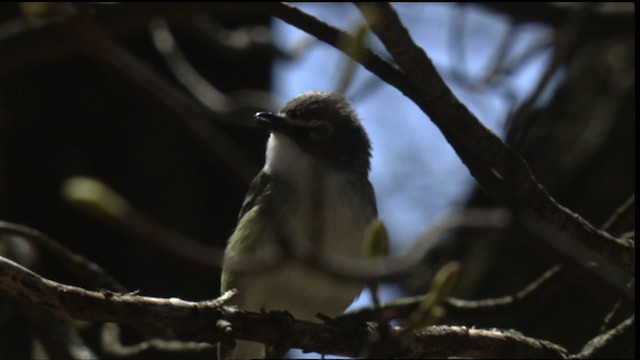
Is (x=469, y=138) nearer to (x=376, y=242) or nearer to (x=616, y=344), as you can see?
(x=616, y=344)

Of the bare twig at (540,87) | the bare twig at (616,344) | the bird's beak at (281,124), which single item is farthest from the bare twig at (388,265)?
the bird's beak at (281,124)

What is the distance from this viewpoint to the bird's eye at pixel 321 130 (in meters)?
4.54

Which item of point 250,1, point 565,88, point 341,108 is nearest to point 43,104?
point 341,108

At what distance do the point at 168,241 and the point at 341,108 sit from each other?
8.88ft

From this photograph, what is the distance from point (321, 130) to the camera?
460 cm

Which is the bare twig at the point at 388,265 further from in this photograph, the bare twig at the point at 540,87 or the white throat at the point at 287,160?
the white throat at the point at 287,160

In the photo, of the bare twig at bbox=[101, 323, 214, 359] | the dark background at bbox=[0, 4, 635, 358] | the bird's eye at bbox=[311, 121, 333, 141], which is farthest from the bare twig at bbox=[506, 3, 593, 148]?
the dark background at bbox=[0, 4, 635, 358]

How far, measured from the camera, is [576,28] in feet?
8.60

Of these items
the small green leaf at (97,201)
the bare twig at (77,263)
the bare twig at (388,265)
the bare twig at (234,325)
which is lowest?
the bare twig at (388,265)

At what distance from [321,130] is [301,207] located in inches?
30.8

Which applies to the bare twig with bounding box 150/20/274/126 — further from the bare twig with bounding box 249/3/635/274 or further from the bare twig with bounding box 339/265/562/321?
the bare twig with bounding box 249/3/635/274

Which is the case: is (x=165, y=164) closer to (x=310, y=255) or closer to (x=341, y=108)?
(x=341, y=108)

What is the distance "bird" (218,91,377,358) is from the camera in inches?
156

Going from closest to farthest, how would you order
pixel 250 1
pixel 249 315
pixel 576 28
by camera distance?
pixel 576 28 → pixel 249 315 → pixel 250 1
